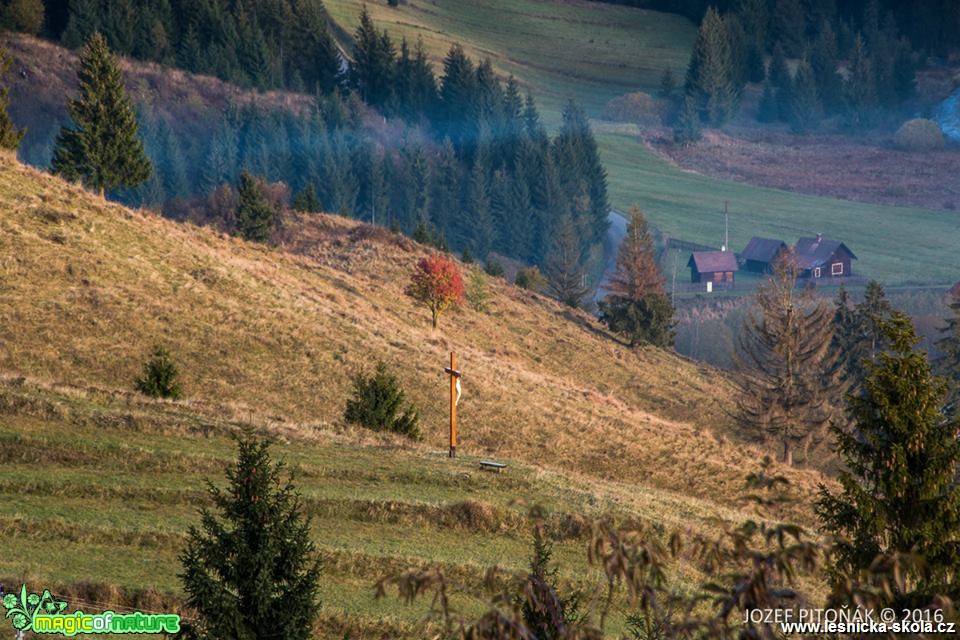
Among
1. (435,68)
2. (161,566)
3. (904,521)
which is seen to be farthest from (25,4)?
(904,521)

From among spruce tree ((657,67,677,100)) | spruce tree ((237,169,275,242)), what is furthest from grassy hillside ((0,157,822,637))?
spruce tree ((657,67,677,100))

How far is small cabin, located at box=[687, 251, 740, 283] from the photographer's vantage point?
13112 centimetres

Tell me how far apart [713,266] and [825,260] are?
37.4 feet

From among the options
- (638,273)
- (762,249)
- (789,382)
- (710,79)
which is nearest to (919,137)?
(710,79)

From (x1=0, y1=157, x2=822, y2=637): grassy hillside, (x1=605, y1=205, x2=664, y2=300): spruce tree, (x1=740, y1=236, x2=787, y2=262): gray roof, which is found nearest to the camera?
(x1=0, y1=157, x2=822, y2=637): grassy hillside

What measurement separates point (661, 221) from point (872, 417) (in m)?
131

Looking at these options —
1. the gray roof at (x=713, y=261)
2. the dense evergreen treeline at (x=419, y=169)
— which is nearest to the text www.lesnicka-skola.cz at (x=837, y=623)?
the dense evergreen treeline at (x=419, y=169)

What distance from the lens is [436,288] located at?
73.4m

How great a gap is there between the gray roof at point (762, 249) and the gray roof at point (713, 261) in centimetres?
338

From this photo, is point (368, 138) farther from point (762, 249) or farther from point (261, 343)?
point (261, 343)

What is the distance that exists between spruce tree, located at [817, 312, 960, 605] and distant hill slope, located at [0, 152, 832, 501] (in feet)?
71.1

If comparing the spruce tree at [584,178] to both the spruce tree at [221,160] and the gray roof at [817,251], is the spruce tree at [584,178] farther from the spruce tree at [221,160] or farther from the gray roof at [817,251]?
the spruce tree at [221,160]

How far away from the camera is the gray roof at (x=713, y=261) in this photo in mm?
131125

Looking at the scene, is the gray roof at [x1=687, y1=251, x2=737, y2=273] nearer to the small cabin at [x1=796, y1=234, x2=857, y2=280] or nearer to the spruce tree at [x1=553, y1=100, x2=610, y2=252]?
the small cabin at [x1=796, y1=234, x2=857, y2=280]
